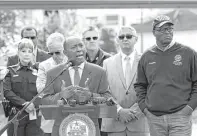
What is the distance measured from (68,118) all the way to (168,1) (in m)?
4.36

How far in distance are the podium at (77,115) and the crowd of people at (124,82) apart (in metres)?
0.20

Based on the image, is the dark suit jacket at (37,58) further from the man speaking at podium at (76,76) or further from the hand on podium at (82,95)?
the hand on podium at (82,95)

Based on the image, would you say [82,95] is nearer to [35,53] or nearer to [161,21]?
[161,21]

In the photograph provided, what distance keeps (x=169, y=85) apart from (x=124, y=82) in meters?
0.97

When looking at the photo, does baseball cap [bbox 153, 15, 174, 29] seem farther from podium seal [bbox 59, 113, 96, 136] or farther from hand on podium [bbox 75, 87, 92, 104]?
podium seal [bbox 59, 113, 96, 136]

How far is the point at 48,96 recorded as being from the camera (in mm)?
5617

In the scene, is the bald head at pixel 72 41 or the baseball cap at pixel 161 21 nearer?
the bald head at pixel 72 41

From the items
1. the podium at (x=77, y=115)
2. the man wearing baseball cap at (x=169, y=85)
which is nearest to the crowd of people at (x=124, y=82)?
the man wearing baseball cap at (x=169, y=85)

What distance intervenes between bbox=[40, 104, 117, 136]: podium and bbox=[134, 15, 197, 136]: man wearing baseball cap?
112cm

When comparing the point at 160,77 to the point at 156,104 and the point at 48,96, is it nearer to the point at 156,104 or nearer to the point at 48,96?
the point at 156,104

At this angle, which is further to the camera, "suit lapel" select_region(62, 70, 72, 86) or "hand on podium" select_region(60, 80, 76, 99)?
"suit lapel" select_region(62, 70, 72, 86)

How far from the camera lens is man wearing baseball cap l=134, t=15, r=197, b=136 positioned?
593 centimetres

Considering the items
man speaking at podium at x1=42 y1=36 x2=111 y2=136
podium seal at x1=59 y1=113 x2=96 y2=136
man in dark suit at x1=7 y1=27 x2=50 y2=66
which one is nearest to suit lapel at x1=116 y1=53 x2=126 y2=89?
man speaking at podium at x1=42 y1=36 x2=111 y2=136

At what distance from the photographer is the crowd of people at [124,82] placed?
567 cm
